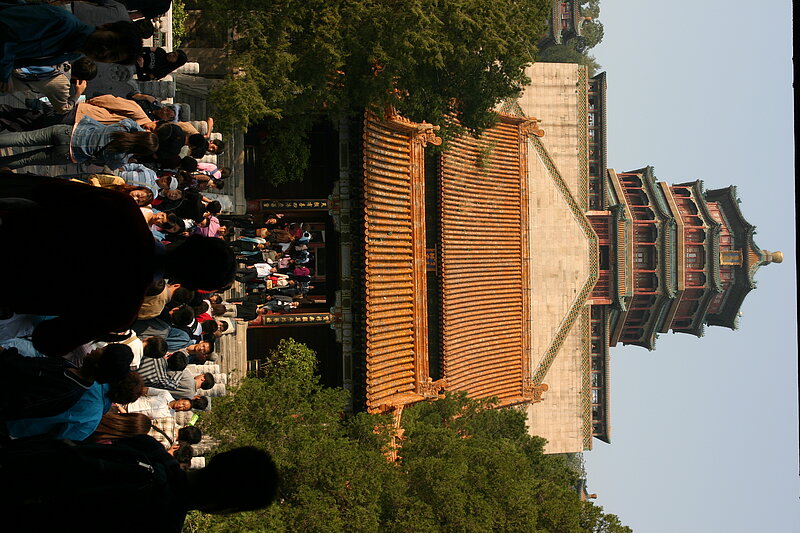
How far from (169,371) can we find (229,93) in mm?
6819

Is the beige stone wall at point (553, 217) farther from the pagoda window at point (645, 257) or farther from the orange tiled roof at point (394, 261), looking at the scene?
the pagoda window at point (645, 257)

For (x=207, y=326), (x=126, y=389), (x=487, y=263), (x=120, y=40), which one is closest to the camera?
(x=120, y=40)

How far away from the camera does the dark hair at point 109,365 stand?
7516mm

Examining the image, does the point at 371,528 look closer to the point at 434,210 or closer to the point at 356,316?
the point at 356,316

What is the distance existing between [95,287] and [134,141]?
13.1ft

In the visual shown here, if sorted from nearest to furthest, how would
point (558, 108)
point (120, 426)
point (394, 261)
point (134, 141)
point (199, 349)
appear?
1. point (120, 426)
2. point (134, 141)
3. point (199, 349)
4. point (394, 261)
5. point (558, 108)

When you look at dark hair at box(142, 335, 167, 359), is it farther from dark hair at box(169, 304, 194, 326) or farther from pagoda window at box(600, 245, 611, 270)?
pagoda window at box(600, 245, 611, 270)

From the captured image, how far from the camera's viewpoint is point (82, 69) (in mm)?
9922

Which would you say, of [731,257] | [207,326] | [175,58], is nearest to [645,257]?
[731,257]

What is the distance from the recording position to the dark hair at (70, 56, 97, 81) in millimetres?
9875

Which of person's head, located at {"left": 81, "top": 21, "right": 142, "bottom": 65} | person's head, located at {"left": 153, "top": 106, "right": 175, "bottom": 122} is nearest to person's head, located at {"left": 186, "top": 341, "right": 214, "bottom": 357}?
person's head, located at {"left": 153, "top": 106, "right": 175, "bottom": 122}

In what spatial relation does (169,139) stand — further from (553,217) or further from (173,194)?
(553,217)

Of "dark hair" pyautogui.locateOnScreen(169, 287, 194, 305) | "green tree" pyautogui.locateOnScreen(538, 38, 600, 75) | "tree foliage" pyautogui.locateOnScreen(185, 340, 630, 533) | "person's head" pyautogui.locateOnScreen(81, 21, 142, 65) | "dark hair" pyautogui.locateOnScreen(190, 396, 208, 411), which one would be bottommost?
"tree foliage" pyautogui.locateOnScreen(185, 340, 630, 533)

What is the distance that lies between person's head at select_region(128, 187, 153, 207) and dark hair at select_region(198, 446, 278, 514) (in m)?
6.65
